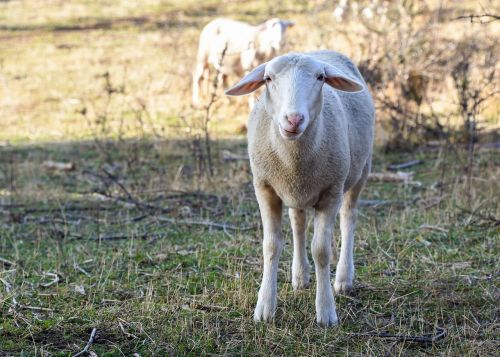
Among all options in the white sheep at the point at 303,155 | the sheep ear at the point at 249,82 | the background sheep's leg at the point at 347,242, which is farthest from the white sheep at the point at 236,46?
the sheep ear at the point at 249,82

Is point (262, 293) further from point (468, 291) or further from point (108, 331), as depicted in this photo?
point (468, 291)

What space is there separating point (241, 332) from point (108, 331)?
74 centimetres

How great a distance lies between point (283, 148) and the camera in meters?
4.52

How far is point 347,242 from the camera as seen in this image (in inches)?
212

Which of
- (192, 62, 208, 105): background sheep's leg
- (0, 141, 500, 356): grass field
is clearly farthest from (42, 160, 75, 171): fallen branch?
(192, 62, 208, 105): background sheep's leg

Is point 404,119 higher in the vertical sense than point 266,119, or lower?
lower

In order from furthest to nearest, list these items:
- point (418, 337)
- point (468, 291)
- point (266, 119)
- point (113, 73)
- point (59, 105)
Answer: point (113, 73) → point (59, 105) → point (468, 291) → point (266, 119) → point (418, 337)

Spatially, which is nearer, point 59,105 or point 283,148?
point 283,148

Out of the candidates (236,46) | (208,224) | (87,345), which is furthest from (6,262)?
(236,46)


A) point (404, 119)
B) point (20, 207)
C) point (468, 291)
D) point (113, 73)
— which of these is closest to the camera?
point (468, 291)

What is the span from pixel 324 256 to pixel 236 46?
29.9 feet

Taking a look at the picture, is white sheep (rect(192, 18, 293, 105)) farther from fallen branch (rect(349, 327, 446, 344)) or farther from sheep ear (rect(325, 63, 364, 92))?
fallen branch (rect(349, 327, 446, 344))

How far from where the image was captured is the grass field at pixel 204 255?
4.35 metres

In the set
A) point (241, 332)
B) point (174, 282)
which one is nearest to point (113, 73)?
point (174, 282)
